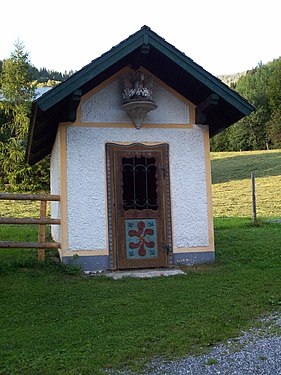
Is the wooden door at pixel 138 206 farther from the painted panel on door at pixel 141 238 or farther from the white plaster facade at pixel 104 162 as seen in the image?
the white plaster facade at pixel 104 162

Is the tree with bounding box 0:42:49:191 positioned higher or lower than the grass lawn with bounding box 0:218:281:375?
higher

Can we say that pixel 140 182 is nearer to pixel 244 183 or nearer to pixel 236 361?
pixel 236 361

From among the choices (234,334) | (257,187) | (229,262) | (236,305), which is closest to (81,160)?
(229,262)

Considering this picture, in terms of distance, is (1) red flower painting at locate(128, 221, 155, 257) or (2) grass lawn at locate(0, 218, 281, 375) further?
(1) red flower painting at locate(128, 221, 155, 257)

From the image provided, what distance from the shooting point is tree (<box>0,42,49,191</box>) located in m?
28.6

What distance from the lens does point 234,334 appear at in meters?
5.35

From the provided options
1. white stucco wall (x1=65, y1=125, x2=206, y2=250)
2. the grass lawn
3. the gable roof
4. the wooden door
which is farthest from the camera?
the wooden door

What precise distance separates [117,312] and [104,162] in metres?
3.65

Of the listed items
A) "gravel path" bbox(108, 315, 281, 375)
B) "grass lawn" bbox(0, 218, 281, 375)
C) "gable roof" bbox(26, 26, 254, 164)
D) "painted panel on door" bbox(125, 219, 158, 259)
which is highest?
"gable roof" bbox(26, 26, 254, 164)

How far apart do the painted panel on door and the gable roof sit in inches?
89.9

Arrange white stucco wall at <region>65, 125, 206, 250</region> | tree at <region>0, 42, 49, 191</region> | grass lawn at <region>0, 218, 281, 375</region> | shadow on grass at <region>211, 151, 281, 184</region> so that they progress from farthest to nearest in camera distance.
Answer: shadow on grass at <region>211, 151, 281, 184</region>
tree at <region>0, 42, 49, 191</region>
white stucco wall at <region>65, 125, 206, 250</region>
grass lawn at <region>0, 218, 281, 375</region>

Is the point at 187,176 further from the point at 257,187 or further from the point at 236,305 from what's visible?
the point at 257,187

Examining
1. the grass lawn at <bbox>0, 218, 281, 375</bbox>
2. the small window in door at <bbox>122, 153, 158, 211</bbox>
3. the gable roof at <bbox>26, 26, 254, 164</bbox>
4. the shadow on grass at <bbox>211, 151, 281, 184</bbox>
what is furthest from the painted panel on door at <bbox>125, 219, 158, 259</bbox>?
the shadow on grass at <bbox>211, 151, 281, 184</bbox>

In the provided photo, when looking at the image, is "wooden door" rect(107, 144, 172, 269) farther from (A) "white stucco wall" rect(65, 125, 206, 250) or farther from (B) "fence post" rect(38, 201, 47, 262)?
(B) "fence post" rect(38, 201, 47, 262)
